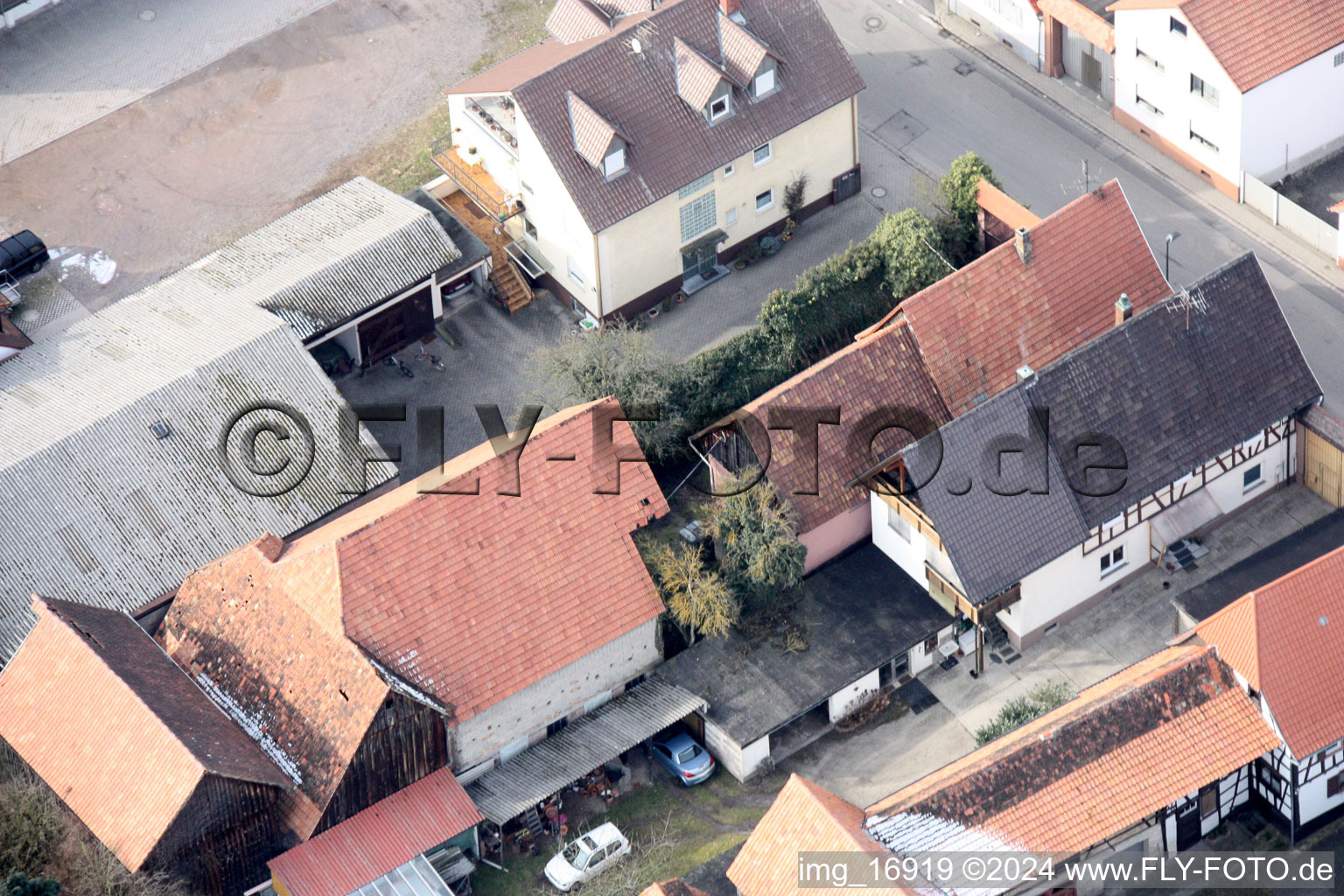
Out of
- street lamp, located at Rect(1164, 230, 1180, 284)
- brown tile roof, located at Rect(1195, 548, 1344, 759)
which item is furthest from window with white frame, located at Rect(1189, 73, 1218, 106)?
brown tile roof, located at Rect(1195, 548, 1344, 759)

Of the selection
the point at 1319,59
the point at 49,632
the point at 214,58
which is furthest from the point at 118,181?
the point at 1319,59

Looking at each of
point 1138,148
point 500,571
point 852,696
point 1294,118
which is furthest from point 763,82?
point 852,696

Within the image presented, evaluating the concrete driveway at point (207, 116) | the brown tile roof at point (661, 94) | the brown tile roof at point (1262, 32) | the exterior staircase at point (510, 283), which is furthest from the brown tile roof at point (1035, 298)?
the concrete driveway at point (207, 116)

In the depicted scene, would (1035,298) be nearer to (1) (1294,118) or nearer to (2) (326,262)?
(1) (1294,118)

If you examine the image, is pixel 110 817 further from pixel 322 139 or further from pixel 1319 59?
pixel 1319 59

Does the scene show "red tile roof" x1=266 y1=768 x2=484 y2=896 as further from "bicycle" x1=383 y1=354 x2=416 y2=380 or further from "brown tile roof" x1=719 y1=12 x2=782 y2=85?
"brown tile roof" x1=719 y1=12 x2=782 y2=85

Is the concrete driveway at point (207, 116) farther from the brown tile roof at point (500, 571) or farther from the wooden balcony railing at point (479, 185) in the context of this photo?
the brown tile roof at point (500, 571)
